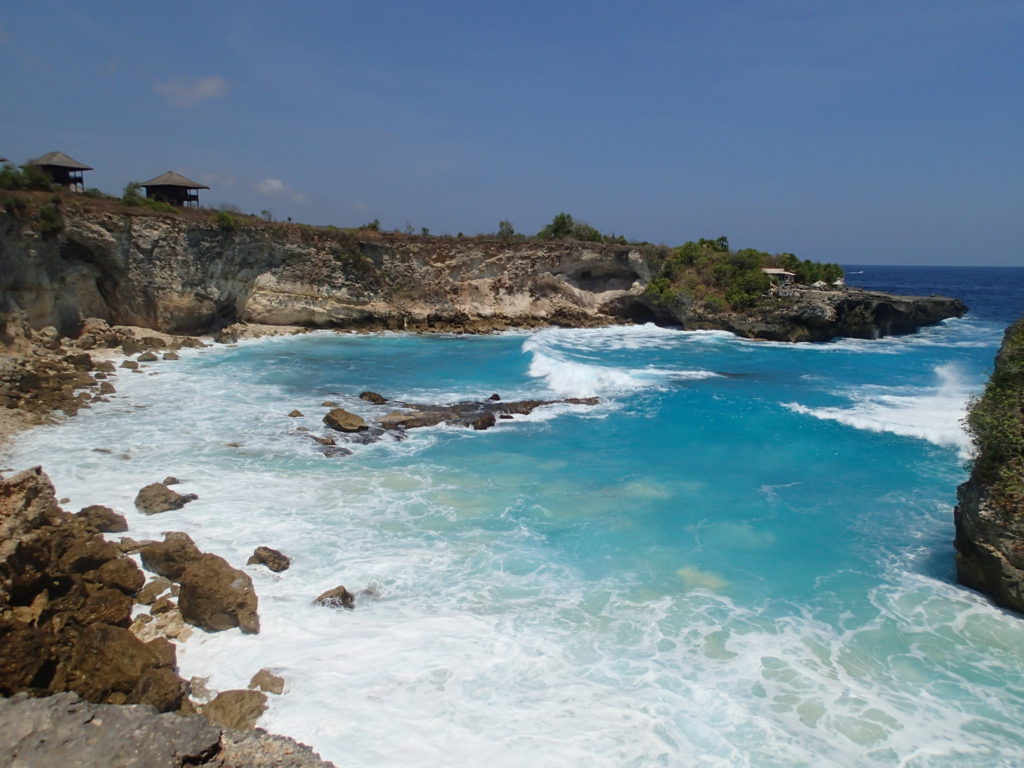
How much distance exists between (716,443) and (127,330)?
1059 inches

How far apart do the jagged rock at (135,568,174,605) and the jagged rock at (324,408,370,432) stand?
844cm

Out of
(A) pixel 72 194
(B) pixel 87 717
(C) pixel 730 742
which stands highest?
(A) pixel 72 194

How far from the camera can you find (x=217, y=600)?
28.2 feet

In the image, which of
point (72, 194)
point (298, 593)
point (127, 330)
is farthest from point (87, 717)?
point (72, 194)

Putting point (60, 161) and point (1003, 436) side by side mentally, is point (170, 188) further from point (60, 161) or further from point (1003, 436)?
point (1003, 436)

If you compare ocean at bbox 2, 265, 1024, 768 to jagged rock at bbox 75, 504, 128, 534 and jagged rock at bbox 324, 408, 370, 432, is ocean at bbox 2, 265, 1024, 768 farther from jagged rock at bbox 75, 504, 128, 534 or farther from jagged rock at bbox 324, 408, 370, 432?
jagged rock at bbox 324, 408, 370, 432

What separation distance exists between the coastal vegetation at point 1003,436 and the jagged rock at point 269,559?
34.5ft

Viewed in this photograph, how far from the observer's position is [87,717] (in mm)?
4957

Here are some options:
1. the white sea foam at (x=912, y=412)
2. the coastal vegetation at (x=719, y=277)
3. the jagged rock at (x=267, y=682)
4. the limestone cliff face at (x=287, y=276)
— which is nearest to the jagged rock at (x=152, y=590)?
the jagged rock at (x=267, y=682)

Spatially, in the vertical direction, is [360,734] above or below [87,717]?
below

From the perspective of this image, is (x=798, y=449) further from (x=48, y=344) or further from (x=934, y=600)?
(x=48, y=344)

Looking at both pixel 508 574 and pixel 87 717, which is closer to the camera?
pixel 87 717

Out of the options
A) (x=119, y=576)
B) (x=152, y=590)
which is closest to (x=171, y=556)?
(x=152, y=590)

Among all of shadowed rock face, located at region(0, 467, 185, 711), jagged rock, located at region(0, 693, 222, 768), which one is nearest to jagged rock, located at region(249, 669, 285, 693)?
shadowed rock face, located at region(0, 467, 185, 711)
